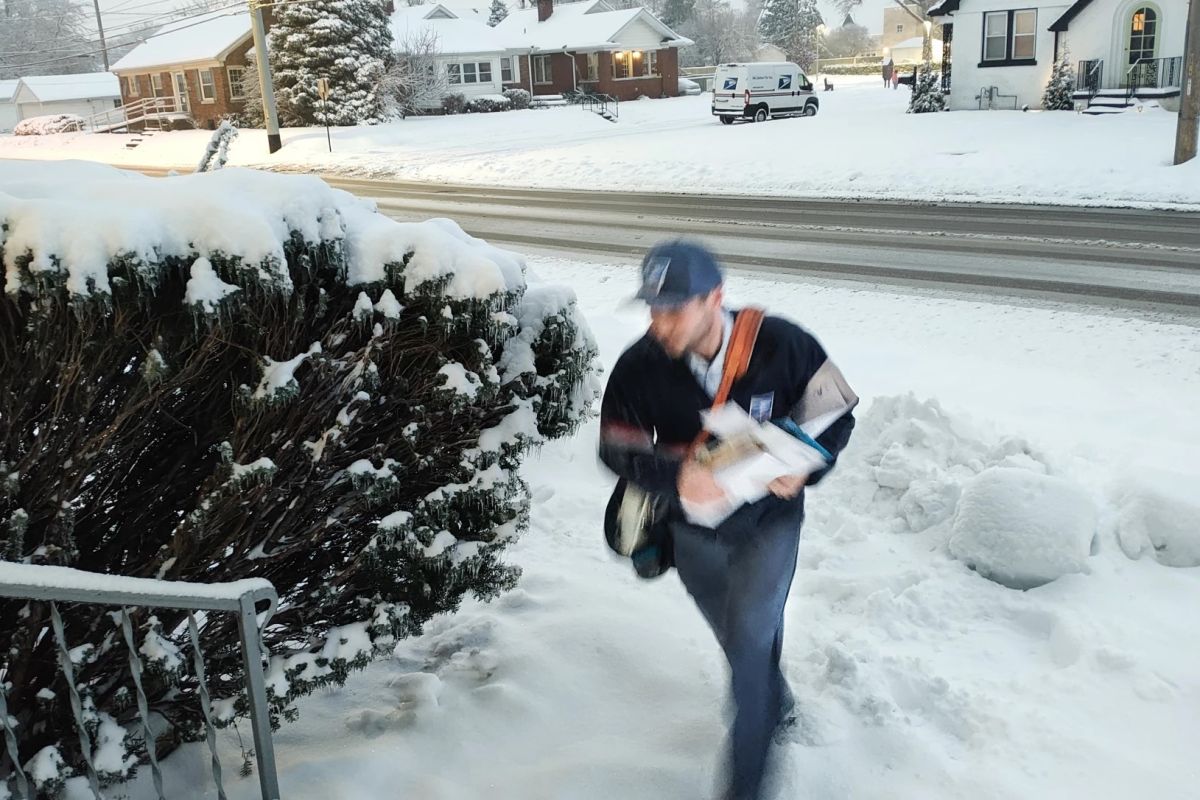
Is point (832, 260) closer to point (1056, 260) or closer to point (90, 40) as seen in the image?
point (1056, 260)

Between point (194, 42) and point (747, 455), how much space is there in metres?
58.5

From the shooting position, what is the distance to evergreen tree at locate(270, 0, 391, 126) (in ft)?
130

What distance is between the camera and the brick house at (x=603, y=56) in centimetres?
5569

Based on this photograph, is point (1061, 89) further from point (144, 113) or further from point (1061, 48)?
point (144, 113)

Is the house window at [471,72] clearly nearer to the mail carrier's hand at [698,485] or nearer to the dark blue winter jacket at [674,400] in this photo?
the dark blue winter jacket at [674,400]

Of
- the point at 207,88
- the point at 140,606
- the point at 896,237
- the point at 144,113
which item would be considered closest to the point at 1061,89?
the point at 896,237

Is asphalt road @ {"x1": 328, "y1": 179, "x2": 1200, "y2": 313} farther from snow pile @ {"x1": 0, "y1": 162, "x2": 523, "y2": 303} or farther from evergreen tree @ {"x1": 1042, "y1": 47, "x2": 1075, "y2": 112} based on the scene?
evergreen tree @ {"x1": 1042, "y1": 47, "x2": 1075, "y2": 112}

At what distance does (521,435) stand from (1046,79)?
32623 millimetres

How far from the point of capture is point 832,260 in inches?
488

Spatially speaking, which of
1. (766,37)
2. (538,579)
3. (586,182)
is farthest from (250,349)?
(766,37)

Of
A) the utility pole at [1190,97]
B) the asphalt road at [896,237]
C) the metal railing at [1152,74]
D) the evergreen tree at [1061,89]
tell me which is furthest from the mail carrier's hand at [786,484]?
the evergreen tree at [1061,89]

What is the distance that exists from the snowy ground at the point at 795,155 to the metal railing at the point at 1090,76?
275cm

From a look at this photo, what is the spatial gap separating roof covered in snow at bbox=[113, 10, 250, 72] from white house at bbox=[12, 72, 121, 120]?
13078 millimetres

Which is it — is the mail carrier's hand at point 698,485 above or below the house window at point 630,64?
below
